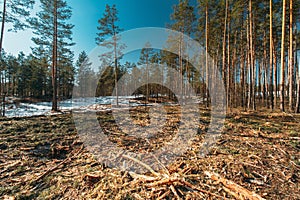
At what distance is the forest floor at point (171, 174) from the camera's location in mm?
2160

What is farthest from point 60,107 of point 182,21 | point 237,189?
point 237,189

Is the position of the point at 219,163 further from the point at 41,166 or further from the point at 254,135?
the point at 41,166

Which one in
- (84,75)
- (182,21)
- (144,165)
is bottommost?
(144,165)

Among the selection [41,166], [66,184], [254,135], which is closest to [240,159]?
[254,135]

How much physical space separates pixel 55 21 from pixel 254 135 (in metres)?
15.5

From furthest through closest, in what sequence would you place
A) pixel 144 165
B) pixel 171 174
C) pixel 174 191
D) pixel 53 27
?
pixel 53 27 < pixel 144 165 < pixel 171 174 < pixel 174 191

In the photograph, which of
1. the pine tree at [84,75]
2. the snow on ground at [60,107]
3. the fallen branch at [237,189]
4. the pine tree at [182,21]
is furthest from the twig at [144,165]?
the pine tree at [84,75]

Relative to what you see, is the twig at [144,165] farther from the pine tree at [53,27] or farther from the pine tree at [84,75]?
the pine tree at [84,75]

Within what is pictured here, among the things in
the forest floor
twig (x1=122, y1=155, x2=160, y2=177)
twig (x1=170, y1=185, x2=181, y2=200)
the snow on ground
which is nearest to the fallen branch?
the forest floor

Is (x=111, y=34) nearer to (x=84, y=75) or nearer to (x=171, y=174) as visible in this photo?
(x=171, y=174)

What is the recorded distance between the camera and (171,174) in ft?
8.48

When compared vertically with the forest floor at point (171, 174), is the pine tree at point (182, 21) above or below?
above

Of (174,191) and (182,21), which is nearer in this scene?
(174,191)

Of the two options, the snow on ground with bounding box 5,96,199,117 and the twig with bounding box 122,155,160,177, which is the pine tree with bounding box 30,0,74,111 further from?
the twig with bounding box 122,155,160,177
